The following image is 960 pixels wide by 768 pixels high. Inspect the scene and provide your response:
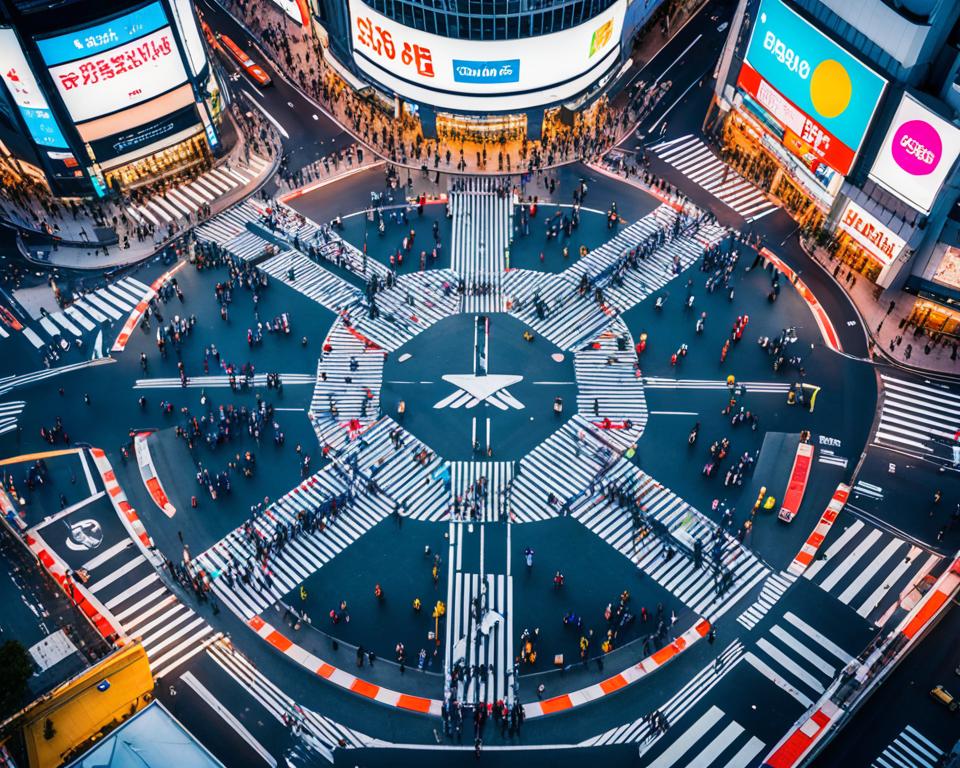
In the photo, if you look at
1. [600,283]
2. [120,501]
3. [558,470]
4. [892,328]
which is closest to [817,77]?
[892,328]

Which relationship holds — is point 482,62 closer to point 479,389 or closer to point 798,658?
point 479,389

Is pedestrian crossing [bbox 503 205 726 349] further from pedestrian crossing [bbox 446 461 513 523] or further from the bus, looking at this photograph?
the bus

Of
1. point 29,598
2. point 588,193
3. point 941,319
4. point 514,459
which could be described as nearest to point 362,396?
point 514,459

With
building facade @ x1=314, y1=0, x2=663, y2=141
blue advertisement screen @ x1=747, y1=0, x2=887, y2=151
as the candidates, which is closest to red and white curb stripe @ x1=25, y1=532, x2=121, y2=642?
building facade @ x1=314, y1=0, x2=663, y2=141

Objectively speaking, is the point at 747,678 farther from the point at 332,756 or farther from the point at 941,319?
the point at 941,319

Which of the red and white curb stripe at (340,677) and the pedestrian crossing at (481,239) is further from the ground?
the pedestrian crossing at (481,239)

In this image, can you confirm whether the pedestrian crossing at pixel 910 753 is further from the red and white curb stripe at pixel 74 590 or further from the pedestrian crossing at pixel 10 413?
the pedestrian crossing at pixel 10 413

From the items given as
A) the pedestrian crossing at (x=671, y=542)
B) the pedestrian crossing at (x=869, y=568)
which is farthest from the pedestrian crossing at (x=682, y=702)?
the pedestrian crossing at (x=869, y=568)
